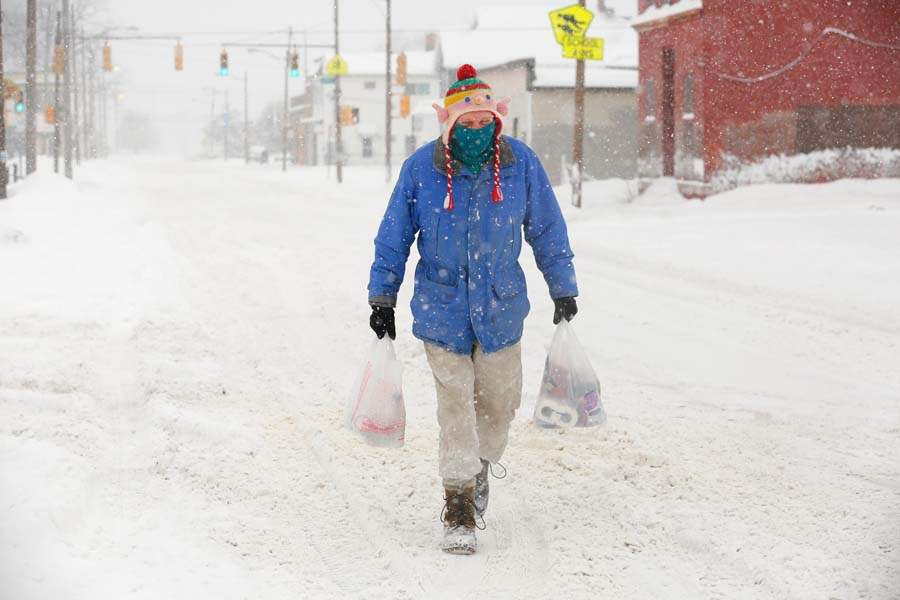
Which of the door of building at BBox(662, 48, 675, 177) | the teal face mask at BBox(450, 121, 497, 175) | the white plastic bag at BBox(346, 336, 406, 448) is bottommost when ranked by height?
the white plastic bag at BBox(346, 336, 406, 448)

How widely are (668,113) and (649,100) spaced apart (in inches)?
44.0

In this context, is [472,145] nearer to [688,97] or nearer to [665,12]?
[688,97]

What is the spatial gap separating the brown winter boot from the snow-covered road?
7cm

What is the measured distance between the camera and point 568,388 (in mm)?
4508

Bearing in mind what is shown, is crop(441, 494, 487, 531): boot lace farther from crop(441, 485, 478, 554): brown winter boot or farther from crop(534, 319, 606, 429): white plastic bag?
crop(534, 319, 606, 429): white plastic bag

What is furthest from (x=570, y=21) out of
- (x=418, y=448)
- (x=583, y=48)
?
(x=418, y=448)

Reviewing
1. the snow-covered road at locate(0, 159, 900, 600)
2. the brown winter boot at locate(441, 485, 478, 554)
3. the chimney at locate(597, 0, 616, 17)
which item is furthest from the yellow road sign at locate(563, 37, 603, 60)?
the chimney at locate(597, 0, 616, 17)

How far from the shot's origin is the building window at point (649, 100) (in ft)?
86.2

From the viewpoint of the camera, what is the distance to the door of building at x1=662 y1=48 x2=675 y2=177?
83.4ft

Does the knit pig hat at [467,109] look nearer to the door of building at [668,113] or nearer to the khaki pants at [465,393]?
the khaki pants at [465,393]

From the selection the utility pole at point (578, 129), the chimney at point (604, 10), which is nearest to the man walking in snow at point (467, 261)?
the utility pole at point (578, 129)

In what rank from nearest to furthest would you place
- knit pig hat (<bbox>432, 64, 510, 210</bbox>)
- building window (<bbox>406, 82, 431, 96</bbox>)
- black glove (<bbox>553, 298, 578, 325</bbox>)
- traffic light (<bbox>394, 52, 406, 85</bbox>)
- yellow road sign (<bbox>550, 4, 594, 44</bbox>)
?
knit pig hat (<bbox>432, 64, 510, 210</bbox>) → black glove (<bbox>553, 298, 578, 325</bbox>) → yellow road sign (<bbox>550, 4, 594, 44</bbox>) → traffic light (<bbox>394, 52, 406, 85</bbox>) → building window (<bbox>406, 82, 431, 96</bbox>)

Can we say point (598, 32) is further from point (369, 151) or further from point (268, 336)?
point (268, 336)

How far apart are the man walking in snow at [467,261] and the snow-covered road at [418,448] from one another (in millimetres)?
500
